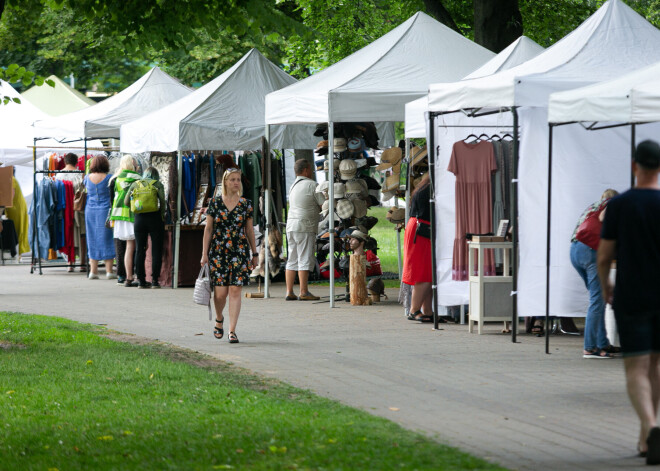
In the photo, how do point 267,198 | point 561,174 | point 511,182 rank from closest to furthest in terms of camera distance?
point 561,174 → point 511,182 → point 267,198

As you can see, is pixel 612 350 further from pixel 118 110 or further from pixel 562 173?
pixel 118 110

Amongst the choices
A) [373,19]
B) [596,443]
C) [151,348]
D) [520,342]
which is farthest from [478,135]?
[373,19]

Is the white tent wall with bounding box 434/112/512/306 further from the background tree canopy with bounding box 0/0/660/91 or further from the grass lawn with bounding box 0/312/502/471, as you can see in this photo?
the grass lawn with bounding box 0/312/502/471

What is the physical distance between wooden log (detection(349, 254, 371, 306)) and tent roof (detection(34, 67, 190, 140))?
26.6 ft

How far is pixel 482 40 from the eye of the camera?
2197cm

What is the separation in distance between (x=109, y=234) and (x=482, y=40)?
800cm

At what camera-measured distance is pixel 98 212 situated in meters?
21.6

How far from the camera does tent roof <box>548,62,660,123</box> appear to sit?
9.20 meters

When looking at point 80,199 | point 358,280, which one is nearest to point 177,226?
point 80,199

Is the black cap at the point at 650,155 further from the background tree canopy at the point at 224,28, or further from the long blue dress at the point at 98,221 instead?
the long blue dress at the point at 98,221

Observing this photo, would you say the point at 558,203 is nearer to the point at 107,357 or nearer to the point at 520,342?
the point at 520,342

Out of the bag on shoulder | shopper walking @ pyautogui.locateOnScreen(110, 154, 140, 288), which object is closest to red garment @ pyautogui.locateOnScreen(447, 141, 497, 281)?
shopper walking @ pyautogui.locateOnScreen(110, 154, 140, 288)

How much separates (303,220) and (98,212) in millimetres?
5990

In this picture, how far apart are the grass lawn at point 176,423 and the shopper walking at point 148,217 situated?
841cm
